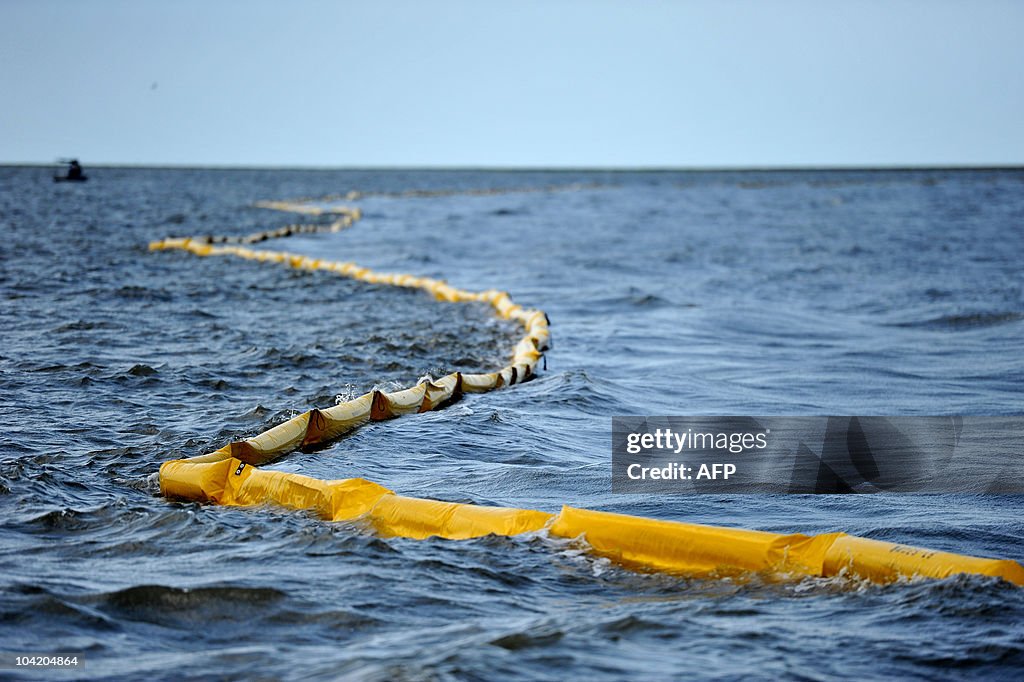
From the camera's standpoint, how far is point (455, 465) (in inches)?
346

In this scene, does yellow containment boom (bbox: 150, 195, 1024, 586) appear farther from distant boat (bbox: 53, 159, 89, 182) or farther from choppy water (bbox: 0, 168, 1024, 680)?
distant boat (bbox: 53, 159, 89, 182)

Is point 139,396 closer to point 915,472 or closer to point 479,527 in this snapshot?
point 479,527

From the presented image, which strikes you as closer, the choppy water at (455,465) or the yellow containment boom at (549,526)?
the choppy water at (455,465)

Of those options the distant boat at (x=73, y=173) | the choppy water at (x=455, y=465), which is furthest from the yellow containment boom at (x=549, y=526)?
the distant boat at (x=73, y=173)

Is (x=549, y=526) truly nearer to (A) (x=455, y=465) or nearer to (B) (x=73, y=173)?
(A) (x=455, y=465)

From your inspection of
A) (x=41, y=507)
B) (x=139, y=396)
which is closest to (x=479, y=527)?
(x=41, y=507)

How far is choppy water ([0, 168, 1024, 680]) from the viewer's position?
16.2 feet

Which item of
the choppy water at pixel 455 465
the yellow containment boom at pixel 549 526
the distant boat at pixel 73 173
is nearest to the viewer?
the choppy water at pixel 455 465

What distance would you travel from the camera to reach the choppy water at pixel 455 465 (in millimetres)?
4949

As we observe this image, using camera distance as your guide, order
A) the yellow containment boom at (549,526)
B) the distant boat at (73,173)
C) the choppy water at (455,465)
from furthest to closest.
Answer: the distant boat at (73,173), the yellow containment boom at (549,526), the choppy water at (455,465)

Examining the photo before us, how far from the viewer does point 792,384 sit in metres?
12.6

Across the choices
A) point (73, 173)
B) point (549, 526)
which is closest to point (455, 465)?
point (549, 526)

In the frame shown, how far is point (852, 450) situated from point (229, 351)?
25.8 ft

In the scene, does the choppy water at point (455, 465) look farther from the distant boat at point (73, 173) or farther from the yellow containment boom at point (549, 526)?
the distant boat at point (73, 173)
